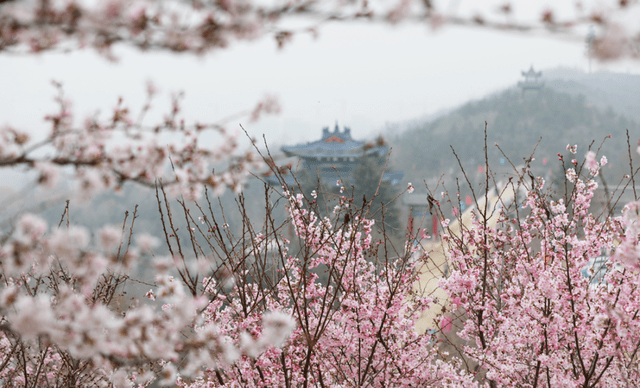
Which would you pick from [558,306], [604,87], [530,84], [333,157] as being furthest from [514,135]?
[604,87]

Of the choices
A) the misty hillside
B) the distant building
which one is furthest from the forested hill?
the distant building

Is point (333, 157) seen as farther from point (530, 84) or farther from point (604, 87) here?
point (604, 87)

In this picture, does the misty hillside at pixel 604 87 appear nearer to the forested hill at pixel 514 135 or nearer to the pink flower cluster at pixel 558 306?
the forested hill at pixel 514 135

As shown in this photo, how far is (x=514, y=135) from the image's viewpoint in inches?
1845

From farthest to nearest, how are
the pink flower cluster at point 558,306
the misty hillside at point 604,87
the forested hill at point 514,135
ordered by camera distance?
1. the misty hillside at point 604,87
2. the forested hill at point 514,135
3. the pink flower cluster at point 558,306

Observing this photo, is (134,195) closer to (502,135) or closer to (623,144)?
(502,135)

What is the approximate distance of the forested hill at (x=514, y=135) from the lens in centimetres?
4334

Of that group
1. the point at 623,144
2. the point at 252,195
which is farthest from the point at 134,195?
the point at 623,144

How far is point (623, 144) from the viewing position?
147 feet

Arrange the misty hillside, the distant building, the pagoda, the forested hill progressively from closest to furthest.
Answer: the distant building, the forested hill, the pagoda, the misty hillside

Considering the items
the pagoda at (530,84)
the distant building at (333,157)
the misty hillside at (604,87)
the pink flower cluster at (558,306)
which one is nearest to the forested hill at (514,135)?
the pagoda at (530,84)

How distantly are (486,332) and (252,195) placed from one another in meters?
34.1

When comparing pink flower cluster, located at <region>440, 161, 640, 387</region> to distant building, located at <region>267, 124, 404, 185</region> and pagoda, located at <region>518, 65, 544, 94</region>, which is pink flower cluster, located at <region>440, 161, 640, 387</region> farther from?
pagoda, located at <region>518, 65, 544, 94</region>

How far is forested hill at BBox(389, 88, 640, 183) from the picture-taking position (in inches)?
1706
